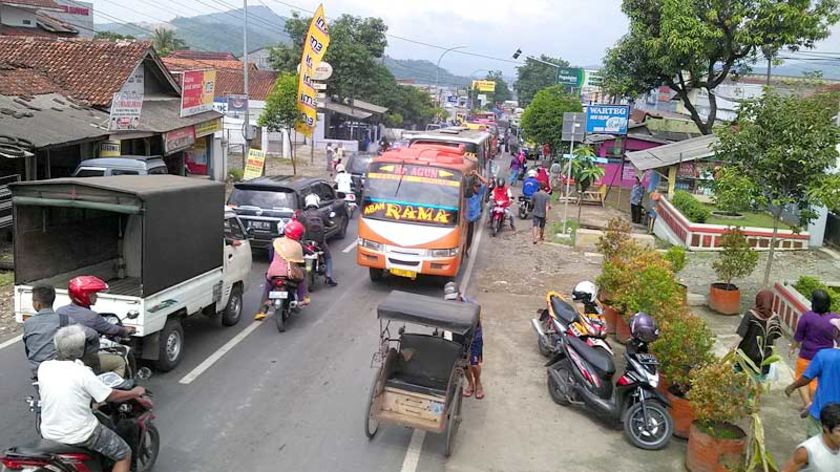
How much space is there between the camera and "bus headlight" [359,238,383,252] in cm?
1268

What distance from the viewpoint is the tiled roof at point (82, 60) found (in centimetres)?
2033

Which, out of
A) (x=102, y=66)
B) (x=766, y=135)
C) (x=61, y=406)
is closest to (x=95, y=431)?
(x=61, y=406)

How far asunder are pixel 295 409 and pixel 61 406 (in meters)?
3.08

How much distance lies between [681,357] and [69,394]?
5.67 m

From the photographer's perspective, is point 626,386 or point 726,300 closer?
point 626,386

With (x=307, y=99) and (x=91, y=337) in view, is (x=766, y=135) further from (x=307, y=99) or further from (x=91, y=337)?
(x=307, y=99)

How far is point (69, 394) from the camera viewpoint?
187 inches

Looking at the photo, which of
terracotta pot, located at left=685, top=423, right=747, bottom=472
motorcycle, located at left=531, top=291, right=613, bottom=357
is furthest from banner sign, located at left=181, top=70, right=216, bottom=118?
terracotta pot, located at left=685, top=423, right=747, bottom=472

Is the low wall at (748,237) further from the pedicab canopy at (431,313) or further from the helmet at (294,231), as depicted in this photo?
the pedicab canopy at (431,313)

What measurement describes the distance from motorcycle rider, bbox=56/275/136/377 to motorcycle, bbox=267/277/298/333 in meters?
3.52

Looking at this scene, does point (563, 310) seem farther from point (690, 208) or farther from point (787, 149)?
point (690, 208)

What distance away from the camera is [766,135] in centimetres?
1070

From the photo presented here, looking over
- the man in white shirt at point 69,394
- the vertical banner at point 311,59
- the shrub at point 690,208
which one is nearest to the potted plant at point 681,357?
the man in white shirt at point 69,394

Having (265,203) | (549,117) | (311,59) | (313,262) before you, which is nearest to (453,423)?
(313,262)
